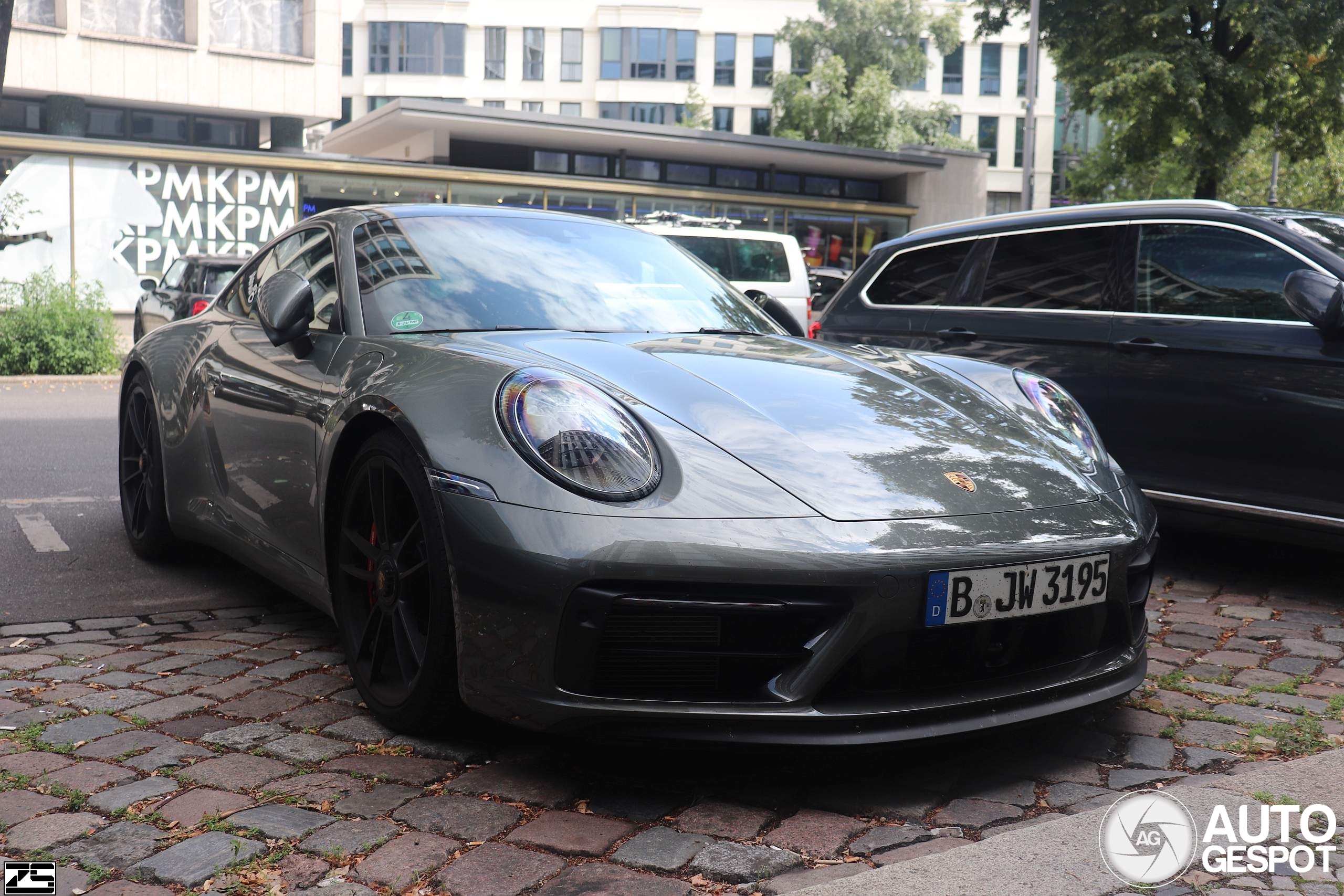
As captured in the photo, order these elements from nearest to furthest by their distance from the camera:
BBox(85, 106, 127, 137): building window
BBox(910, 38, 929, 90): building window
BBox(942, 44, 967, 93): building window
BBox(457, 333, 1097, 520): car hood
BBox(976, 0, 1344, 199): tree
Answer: BBox(457, 333, 1097, 520): car hood < BBox(976, 0, 1344, 199): tree < BBox(85, 106, 127, 137): building window < BBox(910, 38, 929, 90): building window < BBox(942, 44, 967, 93): building window

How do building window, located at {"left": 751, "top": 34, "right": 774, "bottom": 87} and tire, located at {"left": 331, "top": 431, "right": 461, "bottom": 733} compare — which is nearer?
tire, located at {"left": 331, "top": 431, "right": 461, "bottom": 733}

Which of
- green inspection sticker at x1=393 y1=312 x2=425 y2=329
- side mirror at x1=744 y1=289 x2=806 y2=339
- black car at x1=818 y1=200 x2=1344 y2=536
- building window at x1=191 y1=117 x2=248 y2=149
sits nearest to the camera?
green inspection sticker at x1=393 y1=312 x2=425 y2=329

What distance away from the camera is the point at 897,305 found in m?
6.29

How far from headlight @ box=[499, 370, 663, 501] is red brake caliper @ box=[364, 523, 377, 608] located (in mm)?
556

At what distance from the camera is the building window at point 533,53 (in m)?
61.1

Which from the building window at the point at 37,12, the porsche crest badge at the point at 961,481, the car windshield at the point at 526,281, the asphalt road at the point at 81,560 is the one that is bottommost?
the asphalt road at the point at 81,560

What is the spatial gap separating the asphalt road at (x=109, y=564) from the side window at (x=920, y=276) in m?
1.53

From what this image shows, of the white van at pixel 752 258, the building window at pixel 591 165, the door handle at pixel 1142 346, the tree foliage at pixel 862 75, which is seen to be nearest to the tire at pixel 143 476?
the door handle at pixel 1142 346

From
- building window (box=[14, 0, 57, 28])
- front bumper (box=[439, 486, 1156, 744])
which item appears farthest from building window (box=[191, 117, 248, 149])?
front bumper (box=[439, 486, 1156, 744])

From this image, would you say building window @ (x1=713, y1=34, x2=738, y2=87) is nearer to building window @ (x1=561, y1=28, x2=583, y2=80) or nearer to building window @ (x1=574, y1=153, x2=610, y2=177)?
building window @ (x1=561, y1=28, x2=583, y2=80)

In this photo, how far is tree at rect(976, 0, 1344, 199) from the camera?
1889cm

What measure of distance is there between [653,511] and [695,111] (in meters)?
53.6

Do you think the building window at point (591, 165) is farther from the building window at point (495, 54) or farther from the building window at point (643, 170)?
the building window at point (495, 54)

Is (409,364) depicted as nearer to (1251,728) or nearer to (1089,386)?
(1251,728)
